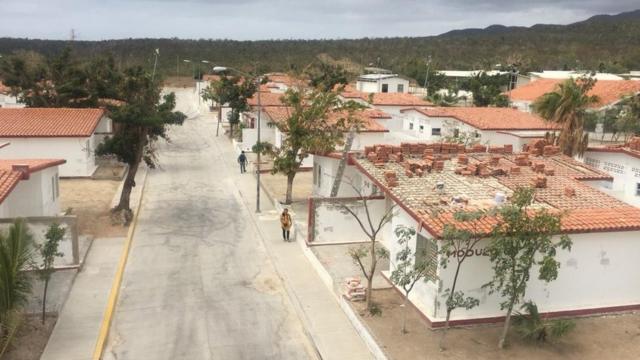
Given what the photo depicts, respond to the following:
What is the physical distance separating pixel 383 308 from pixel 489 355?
3493mm

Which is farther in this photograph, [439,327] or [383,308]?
[383,308]

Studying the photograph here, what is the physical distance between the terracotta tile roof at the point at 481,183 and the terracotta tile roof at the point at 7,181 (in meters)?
10.8

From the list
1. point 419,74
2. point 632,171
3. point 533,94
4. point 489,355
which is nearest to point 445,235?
point 489,355

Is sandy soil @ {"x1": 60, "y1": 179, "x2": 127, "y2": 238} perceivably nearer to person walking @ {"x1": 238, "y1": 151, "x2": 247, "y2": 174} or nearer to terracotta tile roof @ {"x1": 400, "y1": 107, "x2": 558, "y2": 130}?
person walking @ {"x1": 238, "y1": 151, "x2": 247, "y2": 174}

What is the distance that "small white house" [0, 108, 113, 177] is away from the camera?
33781 mm

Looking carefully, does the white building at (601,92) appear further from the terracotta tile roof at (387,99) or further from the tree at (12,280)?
the tree at (12,280)

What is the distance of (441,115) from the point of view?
4553 centimetres

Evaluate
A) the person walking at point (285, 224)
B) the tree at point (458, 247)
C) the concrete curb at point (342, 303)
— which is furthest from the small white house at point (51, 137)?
the tree at point (458, 247)

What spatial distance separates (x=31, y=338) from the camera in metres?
15.1

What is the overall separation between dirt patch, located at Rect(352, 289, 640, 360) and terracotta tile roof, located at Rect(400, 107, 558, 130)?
25.0 metres

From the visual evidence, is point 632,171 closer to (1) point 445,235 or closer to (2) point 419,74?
(1) point 445,235

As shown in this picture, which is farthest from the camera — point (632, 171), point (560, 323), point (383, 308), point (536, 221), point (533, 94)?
point (533, 94)

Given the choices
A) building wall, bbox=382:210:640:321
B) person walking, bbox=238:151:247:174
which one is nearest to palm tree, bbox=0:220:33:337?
building wall, bbox=382:210:640:321

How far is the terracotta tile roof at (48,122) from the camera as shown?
33.9 m
